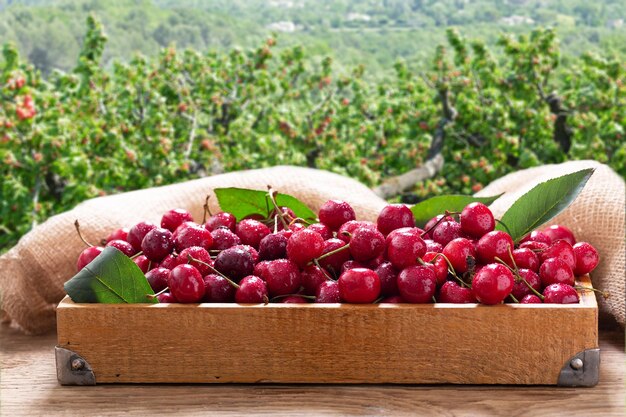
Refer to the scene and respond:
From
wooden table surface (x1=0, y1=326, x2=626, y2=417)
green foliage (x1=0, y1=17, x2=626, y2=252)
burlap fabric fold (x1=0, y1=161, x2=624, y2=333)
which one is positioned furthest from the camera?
green foliage (x1=0, y1=17, x2=626, y2=252)

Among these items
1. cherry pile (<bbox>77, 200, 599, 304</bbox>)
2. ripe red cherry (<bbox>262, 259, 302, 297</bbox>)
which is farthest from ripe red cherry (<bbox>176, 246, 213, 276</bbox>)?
ripe red cherry (<bbox>262, 259, 302, 297</bbox>)

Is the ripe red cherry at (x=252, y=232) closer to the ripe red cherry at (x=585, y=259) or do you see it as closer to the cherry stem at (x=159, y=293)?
the cherry stem at (x=159, y=293)

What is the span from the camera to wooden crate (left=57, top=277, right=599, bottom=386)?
1.45 meters

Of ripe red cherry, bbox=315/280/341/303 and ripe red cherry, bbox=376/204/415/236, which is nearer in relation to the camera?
ripe red cherry, bbox=315/280/341/303

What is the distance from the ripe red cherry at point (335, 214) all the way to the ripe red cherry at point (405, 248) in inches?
7.9

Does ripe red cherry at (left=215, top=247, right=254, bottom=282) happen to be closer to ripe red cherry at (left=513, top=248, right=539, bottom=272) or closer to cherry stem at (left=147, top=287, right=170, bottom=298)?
cherry stem at (left=147, top=287, right=170, bottom=298)

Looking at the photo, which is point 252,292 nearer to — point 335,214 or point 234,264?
point 234,264

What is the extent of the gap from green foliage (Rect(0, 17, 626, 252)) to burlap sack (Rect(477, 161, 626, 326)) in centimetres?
217

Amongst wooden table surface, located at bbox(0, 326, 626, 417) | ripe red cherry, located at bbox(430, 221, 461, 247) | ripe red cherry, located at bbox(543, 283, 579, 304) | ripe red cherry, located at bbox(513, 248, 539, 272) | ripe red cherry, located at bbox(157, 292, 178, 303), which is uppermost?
ripe red cherry, located at bbox(430, 221, 461, 247)

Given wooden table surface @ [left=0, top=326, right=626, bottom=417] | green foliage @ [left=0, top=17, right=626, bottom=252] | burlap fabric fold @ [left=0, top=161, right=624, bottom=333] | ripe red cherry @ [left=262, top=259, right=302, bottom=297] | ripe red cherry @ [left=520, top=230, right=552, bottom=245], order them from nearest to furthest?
1. wooden table surface @ [left=0, top=326, right=626, bottom=417]
2. ripe red cherry @ [left=262, top=259, right=302, bottom=297]
3. ripe red cherry @ [left=520, top=230, right=552, bottom=245]
4. burlap fabric fold @ [left=0, top=161, right=624, bottom=333]
5. green foliage @ [left=0, top=17, right=626, bottom=252]

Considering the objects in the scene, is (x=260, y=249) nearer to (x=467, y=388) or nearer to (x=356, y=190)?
(x=467, y=388)

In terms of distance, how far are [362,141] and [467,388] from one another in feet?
10.2

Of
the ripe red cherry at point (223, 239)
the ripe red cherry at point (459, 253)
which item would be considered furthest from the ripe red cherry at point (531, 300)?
the ripe red cherry at point (223, 239)

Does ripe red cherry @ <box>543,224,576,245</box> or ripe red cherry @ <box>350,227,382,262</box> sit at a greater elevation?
ripe red cherry @ <box>350,227,382,262</box>
